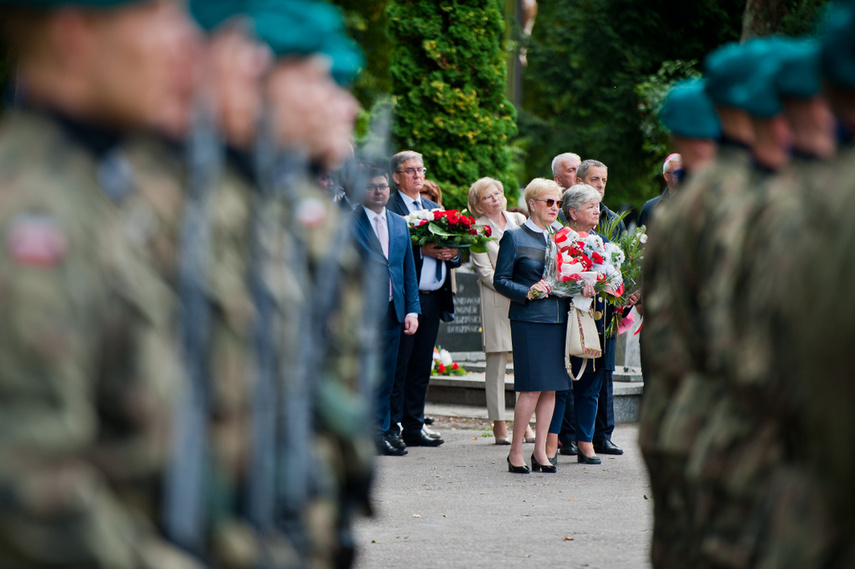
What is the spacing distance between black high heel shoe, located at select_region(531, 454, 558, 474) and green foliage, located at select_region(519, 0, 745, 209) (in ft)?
63.5

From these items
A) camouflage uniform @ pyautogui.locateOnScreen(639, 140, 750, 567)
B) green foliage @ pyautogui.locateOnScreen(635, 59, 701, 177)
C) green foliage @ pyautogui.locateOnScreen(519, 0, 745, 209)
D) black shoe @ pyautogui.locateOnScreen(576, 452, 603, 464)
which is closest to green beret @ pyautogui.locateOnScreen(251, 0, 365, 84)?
camouflage uniform @ pyautogui.locateOnScreen(639, 140, 750, 567)

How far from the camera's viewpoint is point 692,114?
3918 millimetres

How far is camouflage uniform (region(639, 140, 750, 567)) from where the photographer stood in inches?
123

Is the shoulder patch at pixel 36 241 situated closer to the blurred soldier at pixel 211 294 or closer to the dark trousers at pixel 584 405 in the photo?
the blurred soldier at pixel 211 294

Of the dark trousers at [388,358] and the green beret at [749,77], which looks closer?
the green beret at [749,77]

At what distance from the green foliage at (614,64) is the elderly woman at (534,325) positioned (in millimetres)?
18961

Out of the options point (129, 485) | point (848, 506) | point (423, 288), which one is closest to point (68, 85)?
point (129, 485)

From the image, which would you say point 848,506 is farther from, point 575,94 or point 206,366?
point 575,94

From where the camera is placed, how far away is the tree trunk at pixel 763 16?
1861 centimetres

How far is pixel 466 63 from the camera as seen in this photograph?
17.3 meters

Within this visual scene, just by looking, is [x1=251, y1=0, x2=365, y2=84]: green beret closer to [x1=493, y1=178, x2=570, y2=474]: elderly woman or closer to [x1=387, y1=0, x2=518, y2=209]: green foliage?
[x1=493, y1=178, x2=570, y2=474]: elderly woman

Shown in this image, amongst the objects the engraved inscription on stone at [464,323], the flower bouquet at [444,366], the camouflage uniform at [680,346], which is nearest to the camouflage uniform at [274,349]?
the camouflage uniform at [680,346]

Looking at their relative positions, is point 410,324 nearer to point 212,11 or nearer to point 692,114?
point 692,114

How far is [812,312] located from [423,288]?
26.5 feet
